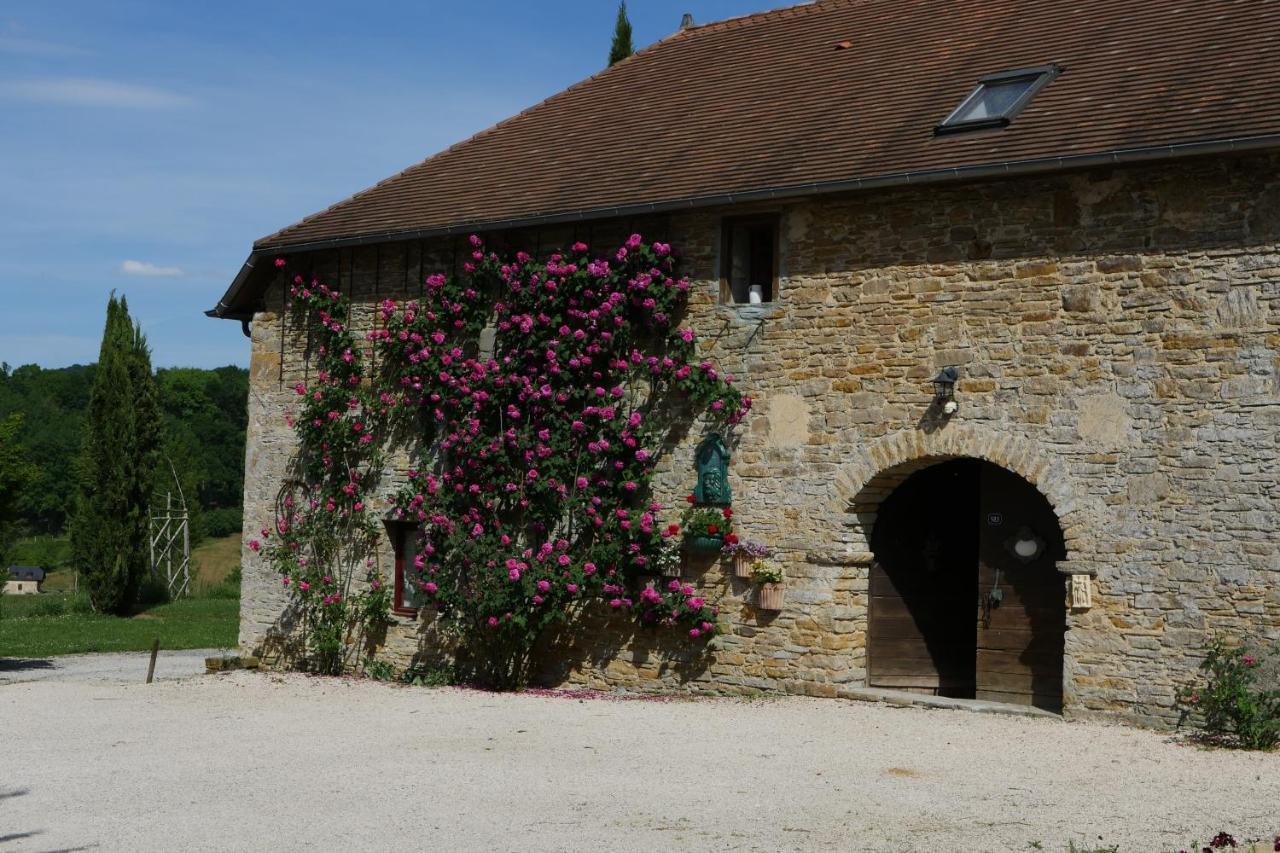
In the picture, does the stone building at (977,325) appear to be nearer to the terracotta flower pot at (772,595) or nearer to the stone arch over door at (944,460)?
the stone arch over door at (944,460)

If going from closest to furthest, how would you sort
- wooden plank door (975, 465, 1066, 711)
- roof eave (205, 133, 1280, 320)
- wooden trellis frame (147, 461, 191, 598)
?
roof eave (205, 133, 1280, 320) < wooden plank door (975, 465, 1066, 711) < wooden trellis frame (147, 461, 191, 598)

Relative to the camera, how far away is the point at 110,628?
22438 mm

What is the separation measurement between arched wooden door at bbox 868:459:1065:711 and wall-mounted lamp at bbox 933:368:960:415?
78 cm

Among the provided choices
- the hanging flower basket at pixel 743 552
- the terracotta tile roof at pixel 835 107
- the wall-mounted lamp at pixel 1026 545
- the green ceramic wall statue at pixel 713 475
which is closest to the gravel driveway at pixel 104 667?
the terracotta tile roof at pixel 835 107

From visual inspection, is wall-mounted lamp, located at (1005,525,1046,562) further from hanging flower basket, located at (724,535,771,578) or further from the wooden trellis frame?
the wooden trellis frame

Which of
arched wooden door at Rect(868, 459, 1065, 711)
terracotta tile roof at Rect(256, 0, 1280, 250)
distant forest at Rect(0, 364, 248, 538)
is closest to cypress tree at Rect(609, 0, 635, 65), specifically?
terracotta tile roof at Rect(256, 0, 1280, 250)

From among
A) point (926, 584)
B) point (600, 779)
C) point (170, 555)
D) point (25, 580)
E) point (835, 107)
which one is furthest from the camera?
point (25, 580)

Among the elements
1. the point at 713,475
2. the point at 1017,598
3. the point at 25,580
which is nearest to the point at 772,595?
the point at 713,475

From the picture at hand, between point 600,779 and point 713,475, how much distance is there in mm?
3998

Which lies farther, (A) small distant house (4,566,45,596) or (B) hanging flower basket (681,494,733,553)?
(A) small distant house (4,566,45,596)

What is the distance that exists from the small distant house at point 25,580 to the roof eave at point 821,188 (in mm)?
34047

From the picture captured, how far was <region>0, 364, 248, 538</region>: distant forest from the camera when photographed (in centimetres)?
5922

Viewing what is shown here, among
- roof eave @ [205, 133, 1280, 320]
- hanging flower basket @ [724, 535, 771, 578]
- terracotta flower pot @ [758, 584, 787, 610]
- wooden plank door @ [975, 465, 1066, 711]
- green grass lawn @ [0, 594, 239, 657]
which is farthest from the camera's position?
green grass lawn @ [0, 594, 239, 657]

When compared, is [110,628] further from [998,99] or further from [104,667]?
[998,99]
